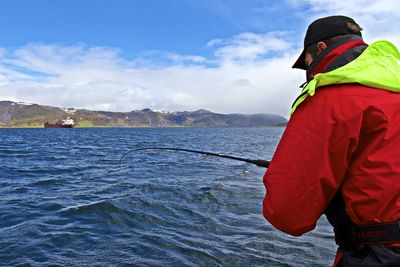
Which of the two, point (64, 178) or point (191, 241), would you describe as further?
point (64, 178)

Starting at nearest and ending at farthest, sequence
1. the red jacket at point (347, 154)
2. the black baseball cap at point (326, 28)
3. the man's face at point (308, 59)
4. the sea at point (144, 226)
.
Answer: the red jacket at point (347, 154) → the black baseball cap at point (326, 28) → the man's face at point (308, 59) → the sea at point (144, 226)

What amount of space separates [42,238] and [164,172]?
470 inches

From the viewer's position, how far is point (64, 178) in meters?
18.3

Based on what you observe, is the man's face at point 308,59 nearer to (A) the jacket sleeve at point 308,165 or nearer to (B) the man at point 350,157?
(B) the man at point 350,157

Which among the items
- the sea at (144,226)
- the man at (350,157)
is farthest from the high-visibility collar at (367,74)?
the sea at (144,226)

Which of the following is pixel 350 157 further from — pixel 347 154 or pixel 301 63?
pixel 301 63

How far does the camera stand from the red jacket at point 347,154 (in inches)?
96.1

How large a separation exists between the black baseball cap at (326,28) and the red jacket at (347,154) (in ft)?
2.10

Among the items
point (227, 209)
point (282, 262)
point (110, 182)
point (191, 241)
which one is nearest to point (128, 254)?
point (191, 241)

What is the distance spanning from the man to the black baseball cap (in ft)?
0.84

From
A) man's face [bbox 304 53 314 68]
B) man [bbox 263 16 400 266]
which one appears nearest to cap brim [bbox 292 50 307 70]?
man's face [bbox 304 53 314 68]

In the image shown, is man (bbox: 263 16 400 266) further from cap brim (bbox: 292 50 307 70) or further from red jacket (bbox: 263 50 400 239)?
cap brim (bbox: 292 50 307 70)

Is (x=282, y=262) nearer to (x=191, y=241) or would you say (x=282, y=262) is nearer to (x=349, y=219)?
(x=191, y=241)

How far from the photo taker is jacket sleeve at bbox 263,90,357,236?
8.04ft
